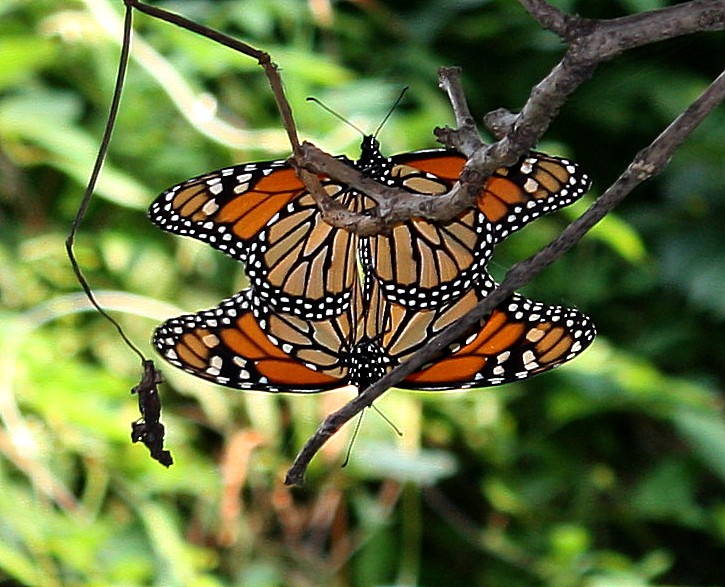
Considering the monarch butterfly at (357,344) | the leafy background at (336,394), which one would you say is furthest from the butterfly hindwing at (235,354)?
the leafy background at (336,394)

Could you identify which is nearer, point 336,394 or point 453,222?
point 453,222

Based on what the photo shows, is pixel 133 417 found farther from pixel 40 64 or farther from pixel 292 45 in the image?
pixel 292 45

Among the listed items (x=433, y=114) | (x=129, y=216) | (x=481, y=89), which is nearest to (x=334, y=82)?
(x=433, y=114)

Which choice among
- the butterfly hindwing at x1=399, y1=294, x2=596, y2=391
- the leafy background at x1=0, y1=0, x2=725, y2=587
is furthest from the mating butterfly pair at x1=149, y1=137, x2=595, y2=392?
the leafy background at x1=0, y1=0, x2=725, y2=587

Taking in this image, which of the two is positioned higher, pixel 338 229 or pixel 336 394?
pixel 336 394

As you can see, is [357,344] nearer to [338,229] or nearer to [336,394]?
[338,229]

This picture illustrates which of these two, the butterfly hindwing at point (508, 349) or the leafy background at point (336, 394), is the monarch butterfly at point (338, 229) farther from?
the leafy background at point (336, 394)

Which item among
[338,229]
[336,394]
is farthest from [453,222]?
[336,394]
